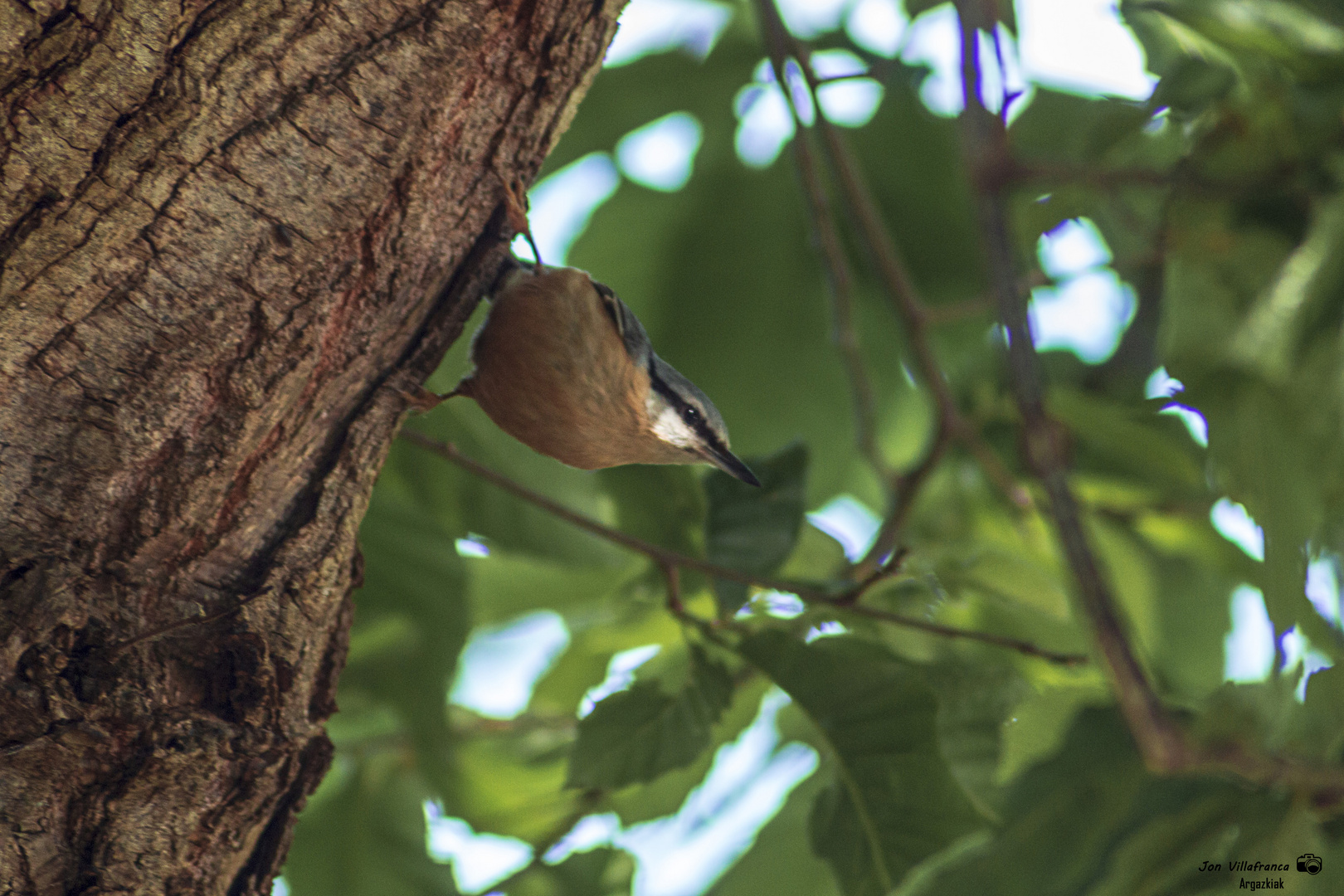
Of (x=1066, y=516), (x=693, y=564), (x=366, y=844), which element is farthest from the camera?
(x=366, y=844)

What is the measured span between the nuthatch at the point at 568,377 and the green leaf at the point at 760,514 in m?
0.03

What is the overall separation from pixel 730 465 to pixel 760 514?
0.15m

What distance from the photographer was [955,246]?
11.6 ft

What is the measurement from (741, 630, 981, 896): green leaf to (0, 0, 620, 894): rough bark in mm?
780

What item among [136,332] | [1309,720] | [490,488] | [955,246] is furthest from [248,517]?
[955,246]

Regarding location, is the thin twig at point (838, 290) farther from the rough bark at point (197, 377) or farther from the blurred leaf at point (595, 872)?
the rough bark at point (197, 377)

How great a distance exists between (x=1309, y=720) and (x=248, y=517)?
5.60ft

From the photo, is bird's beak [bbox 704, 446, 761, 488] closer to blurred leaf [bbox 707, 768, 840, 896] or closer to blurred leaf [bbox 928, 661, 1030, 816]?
blurred leaf [bbox 928, 661, 1030, 816]

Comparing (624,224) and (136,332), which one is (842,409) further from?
(136,332)

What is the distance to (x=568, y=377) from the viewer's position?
6.81 ft

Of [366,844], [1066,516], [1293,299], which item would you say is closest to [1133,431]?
[1293,299]

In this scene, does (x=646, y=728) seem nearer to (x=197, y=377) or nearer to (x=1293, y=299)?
(x=197, y=377)

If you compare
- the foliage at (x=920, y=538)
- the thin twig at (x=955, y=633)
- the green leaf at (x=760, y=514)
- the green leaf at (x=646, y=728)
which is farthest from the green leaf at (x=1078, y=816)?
the green leaf at (x=760, y=514)

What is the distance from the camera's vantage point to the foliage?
1974 millimetres
